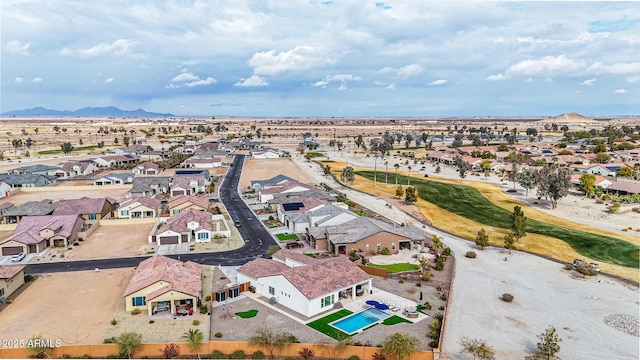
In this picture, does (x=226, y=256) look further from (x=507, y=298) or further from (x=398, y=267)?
(x=507, y=298)

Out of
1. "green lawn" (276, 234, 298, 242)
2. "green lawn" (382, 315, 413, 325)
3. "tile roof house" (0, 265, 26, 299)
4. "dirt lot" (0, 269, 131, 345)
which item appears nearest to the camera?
"dirt lot" (0, 269, 131, 345)

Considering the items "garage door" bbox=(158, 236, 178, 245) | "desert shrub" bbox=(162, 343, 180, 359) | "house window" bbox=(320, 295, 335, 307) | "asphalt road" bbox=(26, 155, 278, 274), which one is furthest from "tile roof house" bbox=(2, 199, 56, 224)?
"house window" bbox=(320, 295, 335, 307)

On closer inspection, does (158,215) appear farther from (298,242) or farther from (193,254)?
(298,242)

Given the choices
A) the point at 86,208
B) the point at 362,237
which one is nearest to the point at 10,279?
the point at 86,208

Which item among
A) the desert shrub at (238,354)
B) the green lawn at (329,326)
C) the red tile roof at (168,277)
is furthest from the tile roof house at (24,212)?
the green lawn at (329,326)

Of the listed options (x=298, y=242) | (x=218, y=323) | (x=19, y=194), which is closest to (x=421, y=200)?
(x=298, y=242)

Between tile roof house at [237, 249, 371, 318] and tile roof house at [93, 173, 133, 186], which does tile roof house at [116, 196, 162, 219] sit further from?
tile roof house at [237, 249, 371, 318]
